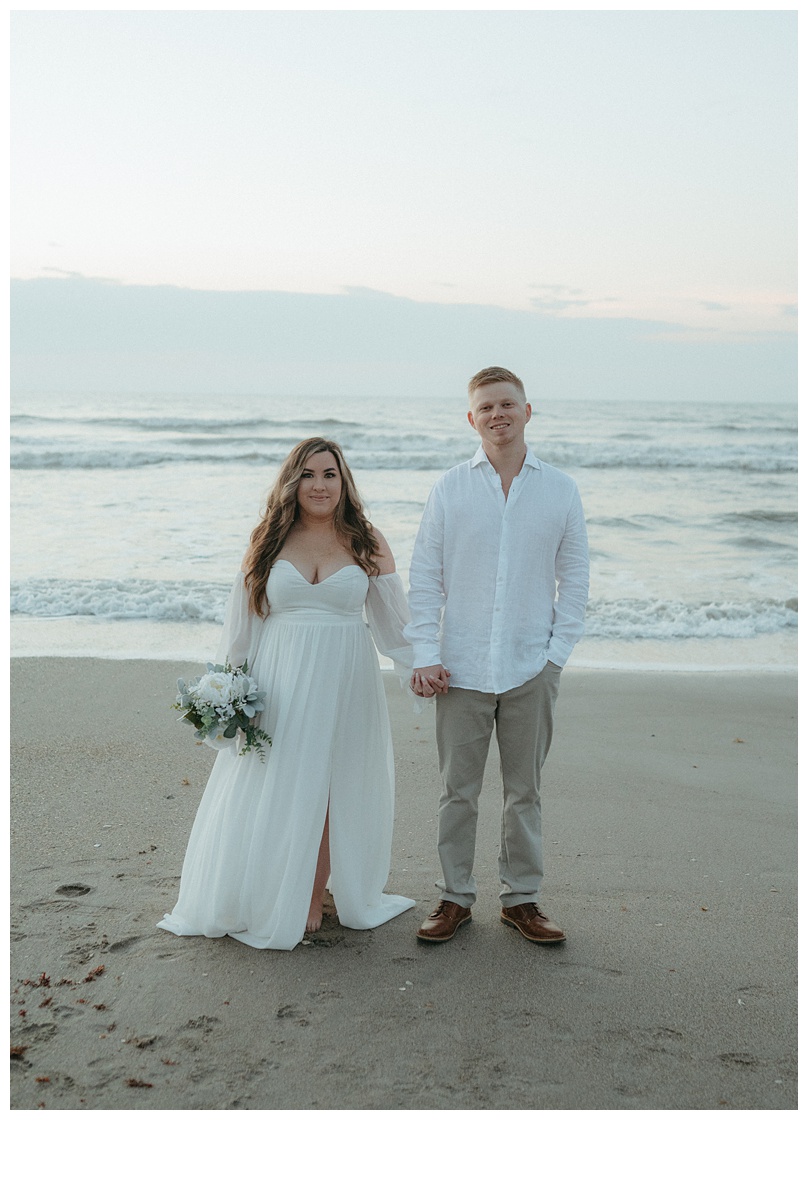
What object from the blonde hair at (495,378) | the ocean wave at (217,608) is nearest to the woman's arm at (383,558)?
the blonde hair at (495,378)

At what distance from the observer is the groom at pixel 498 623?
11.9 ft

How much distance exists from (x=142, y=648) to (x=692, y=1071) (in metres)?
6.56

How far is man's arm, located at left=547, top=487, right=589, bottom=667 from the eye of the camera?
3672mm

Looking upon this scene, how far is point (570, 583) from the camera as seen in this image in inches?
146

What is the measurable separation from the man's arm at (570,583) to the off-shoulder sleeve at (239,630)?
120 cm

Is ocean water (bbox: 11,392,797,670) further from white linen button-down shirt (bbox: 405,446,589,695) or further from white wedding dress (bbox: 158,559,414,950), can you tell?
white linen button-down shirt (bbox: 405,446,589,695)

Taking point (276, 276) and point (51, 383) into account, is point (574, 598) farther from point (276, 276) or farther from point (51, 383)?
point (51, 383)

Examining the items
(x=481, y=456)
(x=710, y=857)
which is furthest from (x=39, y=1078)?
(x=710, y=857)

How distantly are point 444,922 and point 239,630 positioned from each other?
4.64 feet

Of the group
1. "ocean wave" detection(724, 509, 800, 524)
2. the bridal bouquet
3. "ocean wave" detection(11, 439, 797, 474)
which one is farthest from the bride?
"ocean wave" detection(11, 439, 797, 474)

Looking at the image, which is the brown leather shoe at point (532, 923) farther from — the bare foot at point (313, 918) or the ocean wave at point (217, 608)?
the ocean wave at point (217, 608)

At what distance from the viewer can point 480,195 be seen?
684 inches

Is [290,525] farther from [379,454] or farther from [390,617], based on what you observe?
[379,454]

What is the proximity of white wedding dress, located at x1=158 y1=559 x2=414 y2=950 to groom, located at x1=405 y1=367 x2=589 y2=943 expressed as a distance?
26cm
